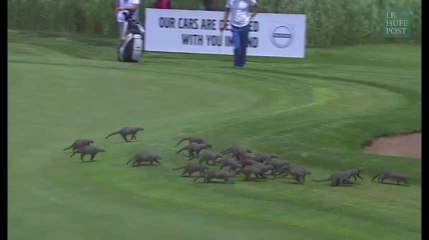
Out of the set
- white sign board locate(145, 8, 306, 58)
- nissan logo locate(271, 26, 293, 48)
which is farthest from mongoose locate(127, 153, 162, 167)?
nissan logo locate(271, 26, 293, 48)

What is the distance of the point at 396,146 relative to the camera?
12164mm

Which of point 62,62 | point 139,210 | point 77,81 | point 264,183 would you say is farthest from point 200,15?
point 139,210

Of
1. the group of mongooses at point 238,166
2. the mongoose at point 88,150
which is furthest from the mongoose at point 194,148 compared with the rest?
the mongoose at point 88,150

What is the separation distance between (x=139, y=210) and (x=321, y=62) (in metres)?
11.0

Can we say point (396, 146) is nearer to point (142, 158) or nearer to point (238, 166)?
point (238, 166)

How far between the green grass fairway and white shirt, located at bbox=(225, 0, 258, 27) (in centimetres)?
75

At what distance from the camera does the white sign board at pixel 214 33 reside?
18.7 metres

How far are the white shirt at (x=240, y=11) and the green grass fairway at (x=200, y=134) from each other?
2.45 feet

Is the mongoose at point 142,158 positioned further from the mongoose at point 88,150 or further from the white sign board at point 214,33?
the white sign board at point 214,33

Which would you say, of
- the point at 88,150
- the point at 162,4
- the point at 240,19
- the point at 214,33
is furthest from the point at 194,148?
the point at 162,4

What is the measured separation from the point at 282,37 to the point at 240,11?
1.01m

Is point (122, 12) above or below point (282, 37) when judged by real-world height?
above

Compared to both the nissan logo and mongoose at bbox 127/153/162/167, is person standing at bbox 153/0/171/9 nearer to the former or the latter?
the nissan logo

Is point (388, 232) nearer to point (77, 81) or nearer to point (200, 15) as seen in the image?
point (77, 81)
